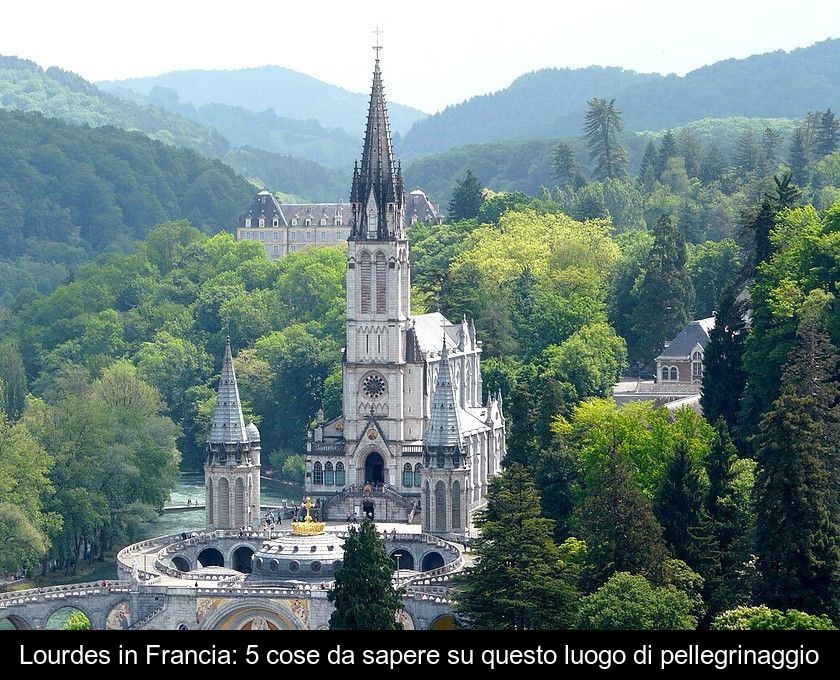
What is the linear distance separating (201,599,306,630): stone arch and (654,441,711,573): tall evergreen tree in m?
16.2

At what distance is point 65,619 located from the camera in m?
114

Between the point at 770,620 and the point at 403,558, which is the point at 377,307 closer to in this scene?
the point at 403,558

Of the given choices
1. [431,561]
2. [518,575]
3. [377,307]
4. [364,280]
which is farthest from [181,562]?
[518,575]

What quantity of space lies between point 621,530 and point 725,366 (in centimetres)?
2224

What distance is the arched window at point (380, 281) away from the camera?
133 metres

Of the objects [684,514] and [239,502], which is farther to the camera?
[239,502]

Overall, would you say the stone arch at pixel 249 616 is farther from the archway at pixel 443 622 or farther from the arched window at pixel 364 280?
the arched window at pixel 364 280

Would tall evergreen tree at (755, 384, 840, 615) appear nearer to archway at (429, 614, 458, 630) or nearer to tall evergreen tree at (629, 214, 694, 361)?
archway at (429, 614, 458, 630)

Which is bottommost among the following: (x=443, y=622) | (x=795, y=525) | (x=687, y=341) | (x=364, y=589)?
(x=443, y=622)

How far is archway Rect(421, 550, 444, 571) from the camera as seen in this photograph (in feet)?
390

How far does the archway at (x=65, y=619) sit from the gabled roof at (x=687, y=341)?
43430mm

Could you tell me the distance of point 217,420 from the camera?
12512cm
